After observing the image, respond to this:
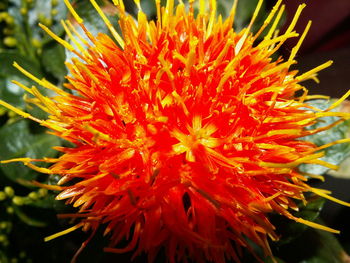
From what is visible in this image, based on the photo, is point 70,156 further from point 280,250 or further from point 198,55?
point 280,250

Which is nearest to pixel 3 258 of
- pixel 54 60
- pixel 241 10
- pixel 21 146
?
pixel 21 146

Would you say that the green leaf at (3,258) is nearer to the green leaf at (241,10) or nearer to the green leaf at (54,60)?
the green leaf at (54,60)

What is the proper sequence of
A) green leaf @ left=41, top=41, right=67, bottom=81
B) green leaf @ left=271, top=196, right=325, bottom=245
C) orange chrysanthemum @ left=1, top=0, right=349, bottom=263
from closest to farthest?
orange chrysanthemum @ left=1, top=0, right=349, bottom=263
green leaf @ left=271, top=196, right=325, bottom=245
green leaf @ left=41, top=41, right=67, bottom=81

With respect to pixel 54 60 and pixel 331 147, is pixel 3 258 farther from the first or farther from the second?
pixel 331 147

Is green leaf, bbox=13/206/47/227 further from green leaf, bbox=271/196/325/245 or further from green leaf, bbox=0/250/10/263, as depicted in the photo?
green leaf, bbox=271/196/325/245

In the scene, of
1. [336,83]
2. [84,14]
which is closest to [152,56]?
[84,14]

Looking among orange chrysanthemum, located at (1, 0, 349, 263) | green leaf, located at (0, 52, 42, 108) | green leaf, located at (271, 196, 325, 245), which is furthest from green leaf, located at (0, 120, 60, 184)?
green leaf, located at (271, 196, 325, 245)
